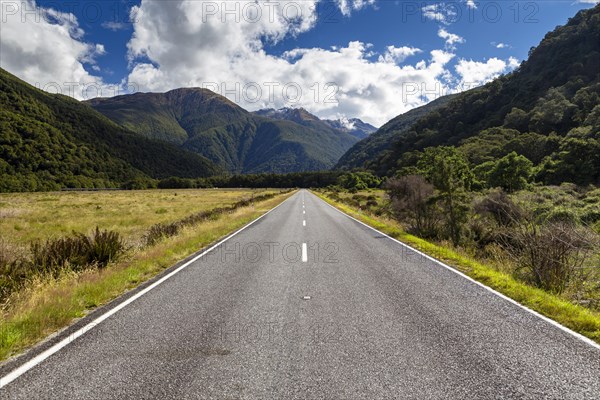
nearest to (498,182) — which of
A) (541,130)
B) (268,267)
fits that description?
(268,267)

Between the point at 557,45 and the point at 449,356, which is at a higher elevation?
the point at 557,45

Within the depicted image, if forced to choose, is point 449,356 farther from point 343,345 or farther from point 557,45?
point 557,45

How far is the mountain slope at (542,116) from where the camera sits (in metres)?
39.4

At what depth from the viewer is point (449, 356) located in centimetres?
355

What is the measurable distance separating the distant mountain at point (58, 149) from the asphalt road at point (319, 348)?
111m

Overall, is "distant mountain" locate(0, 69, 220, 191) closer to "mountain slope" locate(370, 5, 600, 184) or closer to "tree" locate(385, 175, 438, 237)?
"tree" locate(385, 175, 438, 237)

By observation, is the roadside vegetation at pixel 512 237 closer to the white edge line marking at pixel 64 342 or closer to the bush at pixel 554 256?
the bush at pixel 554 256

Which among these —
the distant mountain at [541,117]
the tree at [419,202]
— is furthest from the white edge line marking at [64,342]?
the distant mountain at [541,117]

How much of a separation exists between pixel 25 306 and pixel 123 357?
286 cm

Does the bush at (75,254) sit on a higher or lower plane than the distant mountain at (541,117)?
lower

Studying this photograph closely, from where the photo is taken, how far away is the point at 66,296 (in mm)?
5512

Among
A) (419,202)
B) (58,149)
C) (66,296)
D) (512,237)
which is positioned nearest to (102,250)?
(66,296)

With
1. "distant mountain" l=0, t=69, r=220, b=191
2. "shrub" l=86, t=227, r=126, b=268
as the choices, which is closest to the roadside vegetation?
"shrub" l=86, t=227, r=126, b=268

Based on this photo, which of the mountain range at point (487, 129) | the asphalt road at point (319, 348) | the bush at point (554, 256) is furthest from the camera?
the mountain range at point (487, 129)
